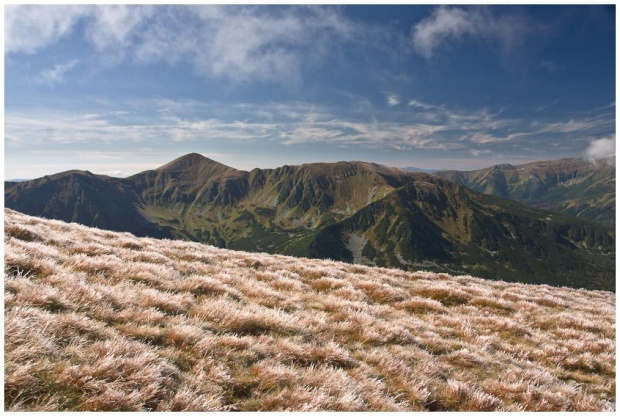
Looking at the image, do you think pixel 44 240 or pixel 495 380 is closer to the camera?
pixel 495 380

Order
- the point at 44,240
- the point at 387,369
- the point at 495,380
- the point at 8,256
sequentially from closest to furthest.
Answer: the point at 387,369
the point at 495,380
the point at 8,256
the point at 44,240

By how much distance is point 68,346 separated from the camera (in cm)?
489

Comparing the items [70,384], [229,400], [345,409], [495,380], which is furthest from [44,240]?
[495,380]

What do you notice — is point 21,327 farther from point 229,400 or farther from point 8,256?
point 8,256

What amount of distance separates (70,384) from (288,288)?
8342 millimetres

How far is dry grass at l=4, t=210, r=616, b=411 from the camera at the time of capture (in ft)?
15.0

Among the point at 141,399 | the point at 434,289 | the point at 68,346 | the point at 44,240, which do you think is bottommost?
the point at 434,289

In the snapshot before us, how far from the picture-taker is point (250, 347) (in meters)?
6.30

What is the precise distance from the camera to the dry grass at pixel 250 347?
15.0 feet

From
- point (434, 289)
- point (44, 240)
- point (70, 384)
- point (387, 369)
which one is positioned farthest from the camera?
point (434, 289)

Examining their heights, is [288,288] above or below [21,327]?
below

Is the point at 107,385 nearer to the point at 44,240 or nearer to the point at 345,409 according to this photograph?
the point at 345,409

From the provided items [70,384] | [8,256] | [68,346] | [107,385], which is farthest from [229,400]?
[8,256]

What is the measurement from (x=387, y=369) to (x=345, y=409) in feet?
6.00
